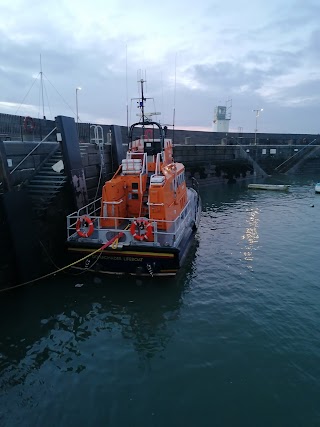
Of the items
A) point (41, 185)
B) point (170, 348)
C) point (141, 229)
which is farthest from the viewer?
point (41, 185)

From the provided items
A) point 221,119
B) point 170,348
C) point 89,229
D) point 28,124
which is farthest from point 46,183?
point 221,119

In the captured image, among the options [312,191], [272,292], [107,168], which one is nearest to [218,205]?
[107,168]

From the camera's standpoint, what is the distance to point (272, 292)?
1004 centimetres

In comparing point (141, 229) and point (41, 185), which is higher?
point (41, 185)

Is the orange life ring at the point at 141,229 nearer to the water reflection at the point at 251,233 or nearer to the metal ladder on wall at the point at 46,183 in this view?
the metal ladder on wall at the point at 46,183

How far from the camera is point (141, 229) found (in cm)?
1014

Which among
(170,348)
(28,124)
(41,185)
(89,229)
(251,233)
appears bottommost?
(170,348)

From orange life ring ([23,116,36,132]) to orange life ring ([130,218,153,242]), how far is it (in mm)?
11348

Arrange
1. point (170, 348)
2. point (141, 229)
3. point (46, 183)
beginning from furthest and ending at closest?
point (46, 183) → point (141, 229) → point (170, 348)

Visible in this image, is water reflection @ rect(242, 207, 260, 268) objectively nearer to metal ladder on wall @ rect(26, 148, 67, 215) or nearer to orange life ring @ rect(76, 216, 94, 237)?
orange life ring @ rect(76, 216, 94, 237)

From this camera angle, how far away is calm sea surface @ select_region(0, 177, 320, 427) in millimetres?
5617

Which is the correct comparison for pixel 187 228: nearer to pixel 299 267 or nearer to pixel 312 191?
pixel 299 267

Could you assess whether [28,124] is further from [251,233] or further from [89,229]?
[251,233]

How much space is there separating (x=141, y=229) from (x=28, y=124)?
11.9 meters
